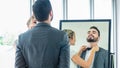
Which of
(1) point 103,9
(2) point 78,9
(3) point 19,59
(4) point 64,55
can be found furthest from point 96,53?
(1) point 103,9

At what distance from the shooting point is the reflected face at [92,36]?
252cm

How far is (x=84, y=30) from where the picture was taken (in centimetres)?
262

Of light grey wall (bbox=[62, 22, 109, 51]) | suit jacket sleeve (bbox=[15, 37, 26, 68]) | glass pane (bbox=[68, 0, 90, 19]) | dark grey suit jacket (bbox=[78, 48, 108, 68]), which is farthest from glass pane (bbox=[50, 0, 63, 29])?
suit jacket sleeve (bbox=[15, 37, 26, 68])

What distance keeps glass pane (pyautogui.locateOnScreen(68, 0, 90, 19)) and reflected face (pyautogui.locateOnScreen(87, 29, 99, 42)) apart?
9.34 feet

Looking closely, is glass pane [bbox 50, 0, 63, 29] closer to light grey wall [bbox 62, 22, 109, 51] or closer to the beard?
light grey wall [bbox 62, 22, 109, 51]

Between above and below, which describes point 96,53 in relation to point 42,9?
below

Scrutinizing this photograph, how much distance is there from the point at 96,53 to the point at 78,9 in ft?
10.6

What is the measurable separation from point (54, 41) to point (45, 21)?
0.16m

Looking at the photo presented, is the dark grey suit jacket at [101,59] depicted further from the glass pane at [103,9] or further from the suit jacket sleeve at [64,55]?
the glass pane at [103,9]

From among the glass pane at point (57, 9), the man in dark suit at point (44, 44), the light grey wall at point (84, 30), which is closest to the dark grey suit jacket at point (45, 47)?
the man in dark suit at point (44, 44)

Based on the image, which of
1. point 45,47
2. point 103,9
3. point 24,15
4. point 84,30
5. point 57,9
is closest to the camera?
point 45,47

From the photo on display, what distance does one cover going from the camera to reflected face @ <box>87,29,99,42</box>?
2.52 metres

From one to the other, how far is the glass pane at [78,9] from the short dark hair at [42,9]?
3.85m

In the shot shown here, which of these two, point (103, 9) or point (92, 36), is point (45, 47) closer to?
point (92, 36)
